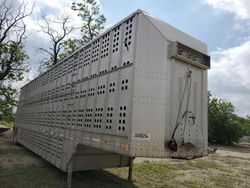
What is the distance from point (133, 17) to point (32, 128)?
8452mm

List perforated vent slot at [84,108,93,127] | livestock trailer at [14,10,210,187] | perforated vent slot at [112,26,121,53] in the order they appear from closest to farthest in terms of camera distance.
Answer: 1. livestock trailer at [14,10,210,187]
2. perforated vent slot at [112,26,121,53]
3. perforated vent slot at [84,108,93,127]

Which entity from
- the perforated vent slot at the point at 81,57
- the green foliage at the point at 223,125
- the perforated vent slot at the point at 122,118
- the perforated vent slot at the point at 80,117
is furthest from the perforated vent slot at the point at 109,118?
the green foliage at the point at 223,125

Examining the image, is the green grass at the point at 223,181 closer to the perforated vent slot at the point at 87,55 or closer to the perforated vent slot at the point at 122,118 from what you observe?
the perforated vent slot at the point at 122,118

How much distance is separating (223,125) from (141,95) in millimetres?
29789

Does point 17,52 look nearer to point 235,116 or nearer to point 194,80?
point 194,80

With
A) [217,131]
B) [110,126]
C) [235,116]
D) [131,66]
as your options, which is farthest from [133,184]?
[235,116]

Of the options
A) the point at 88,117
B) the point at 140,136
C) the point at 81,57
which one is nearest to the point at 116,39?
the point at 88,117

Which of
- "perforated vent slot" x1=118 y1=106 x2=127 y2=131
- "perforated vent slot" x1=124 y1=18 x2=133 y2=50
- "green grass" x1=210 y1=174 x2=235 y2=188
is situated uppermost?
"perforated vent slot" x1=124 y1=18 x2=133 y2=50

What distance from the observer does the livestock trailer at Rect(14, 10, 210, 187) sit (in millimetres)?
3895

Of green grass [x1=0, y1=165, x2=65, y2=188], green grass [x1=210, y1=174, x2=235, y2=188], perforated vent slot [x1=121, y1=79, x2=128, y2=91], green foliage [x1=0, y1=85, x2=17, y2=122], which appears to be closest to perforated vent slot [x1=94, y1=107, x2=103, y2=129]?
perforated vent slot [x1=121, y1=79, x2=128, y2=91]

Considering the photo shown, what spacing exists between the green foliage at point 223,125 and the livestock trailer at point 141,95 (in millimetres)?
27881

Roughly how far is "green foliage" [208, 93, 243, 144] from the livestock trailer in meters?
27.9

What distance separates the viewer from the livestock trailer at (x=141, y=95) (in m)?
3.89

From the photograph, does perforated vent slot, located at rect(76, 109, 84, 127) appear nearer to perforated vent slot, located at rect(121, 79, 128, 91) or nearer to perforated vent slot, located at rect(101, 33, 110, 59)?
perforated vent slot, located at rect(101, 33, 110, 59)
